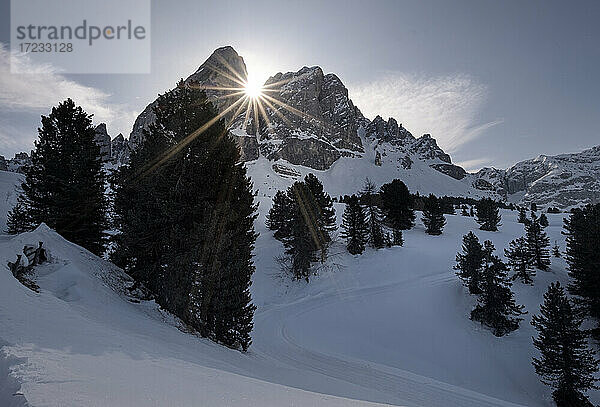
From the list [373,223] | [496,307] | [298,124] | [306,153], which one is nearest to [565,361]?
[496,307]

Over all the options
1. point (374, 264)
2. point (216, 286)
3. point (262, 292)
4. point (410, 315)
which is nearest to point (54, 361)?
point (216, 286)

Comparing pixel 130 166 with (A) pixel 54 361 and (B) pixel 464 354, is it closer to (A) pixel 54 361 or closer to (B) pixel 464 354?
(A) pixel 54 361

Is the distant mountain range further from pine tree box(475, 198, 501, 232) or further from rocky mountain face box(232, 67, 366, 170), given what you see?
pine tree box(475, 198, 501, 232)

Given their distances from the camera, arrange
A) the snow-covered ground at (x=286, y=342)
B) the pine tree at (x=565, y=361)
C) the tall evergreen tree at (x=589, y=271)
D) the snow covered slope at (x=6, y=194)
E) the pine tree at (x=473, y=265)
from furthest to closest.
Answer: the pine tree at (x=473, y=265)
the tall evergreen tree at (x=589, y=271)
the snow covered slope at (x=6, y=194)
the pine tree at (x=565, y=361)
the snow-covered ground at (x=286, y=342)

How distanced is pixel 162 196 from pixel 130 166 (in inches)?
108

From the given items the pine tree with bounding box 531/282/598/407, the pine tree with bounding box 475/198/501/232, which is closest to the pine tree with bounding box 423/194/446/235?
the pine tree with bounding box 475/198/501/232

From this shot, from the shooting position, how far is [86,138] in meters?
17.0

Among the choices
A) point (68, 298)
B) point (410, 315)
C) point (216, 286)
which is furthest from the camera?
point (410, 315)

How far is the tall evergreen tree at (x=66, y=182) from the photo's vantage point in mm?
15602

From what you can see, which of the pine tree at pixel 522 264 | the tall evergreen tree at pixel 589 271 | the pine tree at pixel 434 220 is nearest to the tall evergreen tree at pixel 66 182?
the pine tree at pixel 522 264

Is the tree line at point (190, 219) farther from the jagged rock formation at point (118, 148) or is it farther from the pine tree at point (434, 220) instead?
the jagged rock formation at point (118, 148)

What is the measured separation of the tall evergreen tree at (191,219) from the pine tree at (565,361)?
1674 cm

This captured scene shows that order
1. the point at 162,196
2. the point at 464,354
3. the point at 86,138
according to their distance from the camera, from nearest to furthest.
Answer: the point at 162,196
the point at 86,138
the point at 464,354

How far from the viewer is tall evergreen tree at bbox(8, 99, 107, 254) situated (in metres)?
15.6
